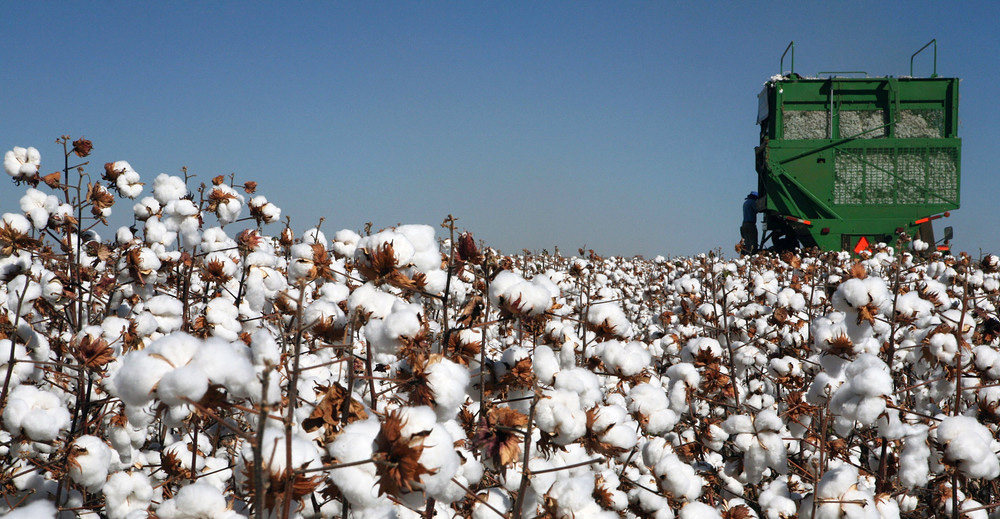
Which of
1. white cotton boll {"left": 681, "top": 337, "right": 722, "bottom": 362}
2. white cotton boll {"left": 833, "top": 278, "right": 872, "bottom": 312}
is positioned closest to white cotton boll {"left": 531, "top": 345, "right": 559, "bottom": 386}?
white cotton boll {"left": 833, "top": 278, "right": 872, "bottom": 312}

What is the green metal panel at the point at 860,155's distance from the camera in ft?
49.9

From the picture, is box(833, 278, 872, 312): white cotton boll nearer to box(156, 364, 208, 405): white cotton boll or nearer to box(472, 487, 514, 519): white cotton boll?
box(472, 487, 514, 519): white cotton boll

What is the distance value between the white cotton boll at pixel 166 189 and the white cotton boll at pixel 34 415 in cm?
222

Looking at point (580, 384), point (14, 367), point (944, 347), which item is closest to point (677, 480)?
point (580, 384)

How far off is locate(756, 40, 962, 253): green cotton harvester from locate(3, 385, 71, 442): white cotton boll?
15.4 metres

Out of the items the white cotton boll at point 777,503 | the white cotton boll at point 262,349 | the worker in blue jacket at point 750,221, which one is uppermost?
the worker in blue jacket at point 750,221

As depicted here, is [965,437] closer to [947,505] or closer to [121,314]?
[947,505]

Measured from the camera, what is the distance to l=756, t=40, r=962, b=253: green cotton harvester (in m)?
15.2

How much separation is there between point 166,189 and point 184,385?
11.7 ft

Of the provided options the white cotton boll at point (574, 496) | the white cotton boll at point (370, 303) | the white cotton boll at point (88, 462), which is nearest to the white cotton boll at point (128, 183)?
the white cotton boll at point (88, 462)

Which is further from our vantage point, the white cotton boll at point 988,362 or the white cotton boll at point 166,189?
the white cotton boll at point 166,189

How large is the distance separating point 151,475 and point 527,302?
2045 mm

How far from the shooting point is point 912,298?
329 cm

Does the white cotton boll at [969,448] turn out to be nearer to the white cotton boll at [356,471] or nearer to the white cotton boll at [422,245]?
the white cotton boll at [422,245]
